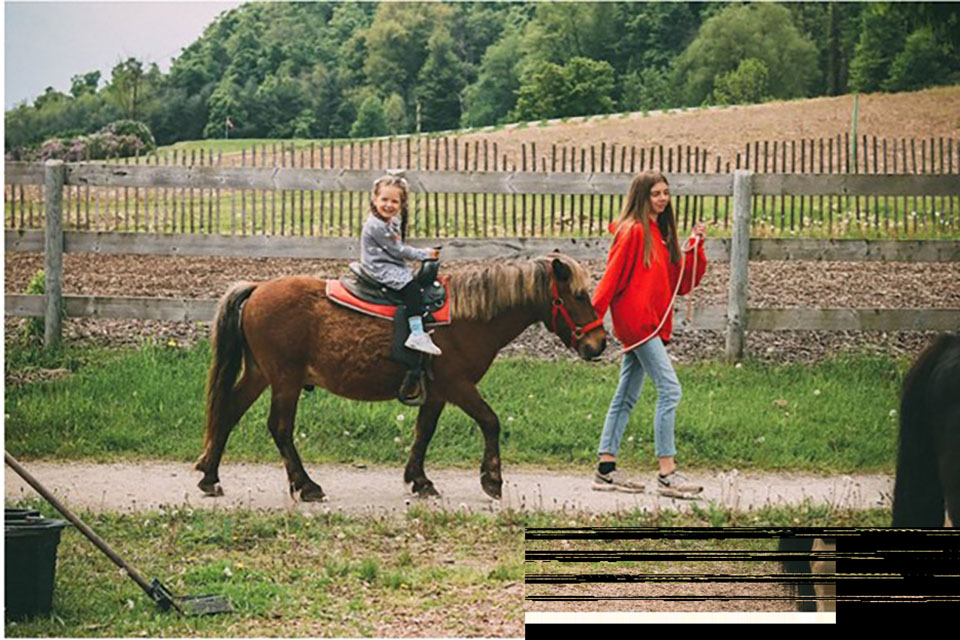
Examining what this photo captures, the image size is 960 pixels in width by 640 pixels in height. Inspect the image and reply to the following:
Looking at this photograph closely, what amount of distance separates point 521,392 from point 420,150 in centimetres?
122

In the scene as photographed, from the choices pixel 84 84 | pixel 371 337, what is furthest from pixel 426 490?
pixel 84 84

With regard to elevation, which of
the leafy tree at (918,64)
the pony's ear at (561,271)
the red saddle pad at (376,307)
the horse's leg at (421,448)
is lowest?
→ the horse's leg at (421,448)

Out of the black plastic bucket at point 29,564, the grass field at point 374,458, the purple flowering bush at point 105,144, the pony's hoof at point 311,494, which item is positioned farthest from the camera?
the purple flowering bush at point 105,144

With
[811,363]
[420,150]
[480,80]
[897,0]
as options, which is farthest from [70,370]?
[897,0]

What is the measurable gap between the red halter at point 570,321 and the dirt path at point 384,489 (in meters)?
0.69

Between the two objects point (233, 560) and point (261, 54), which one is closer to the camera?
point (233, 560)

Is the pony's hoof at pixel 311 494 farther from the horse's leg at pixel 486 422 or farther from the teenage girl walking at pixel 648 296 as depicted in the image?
the teenage girl walking at pixel 648 296

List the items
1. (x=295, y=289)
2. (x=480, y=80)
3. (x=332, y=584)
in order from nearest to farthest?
(x=332, y=584)
(x=295, y=289)
(x=480, y=80)

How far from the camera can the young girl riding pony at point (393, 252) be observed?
19.1 ft

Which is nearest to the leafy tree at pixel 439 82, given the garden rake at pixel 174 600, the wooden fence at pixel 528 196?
the wooden fence at pixel 528 196

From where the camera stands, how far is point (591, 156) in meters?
6.74

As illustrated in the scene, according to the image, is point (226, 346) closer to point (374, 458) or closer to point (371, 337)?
point (371, 337)

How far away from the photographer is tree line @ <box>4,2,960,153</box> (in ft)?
21.0

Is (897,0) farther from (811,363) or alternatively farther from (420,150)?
(420,150)
